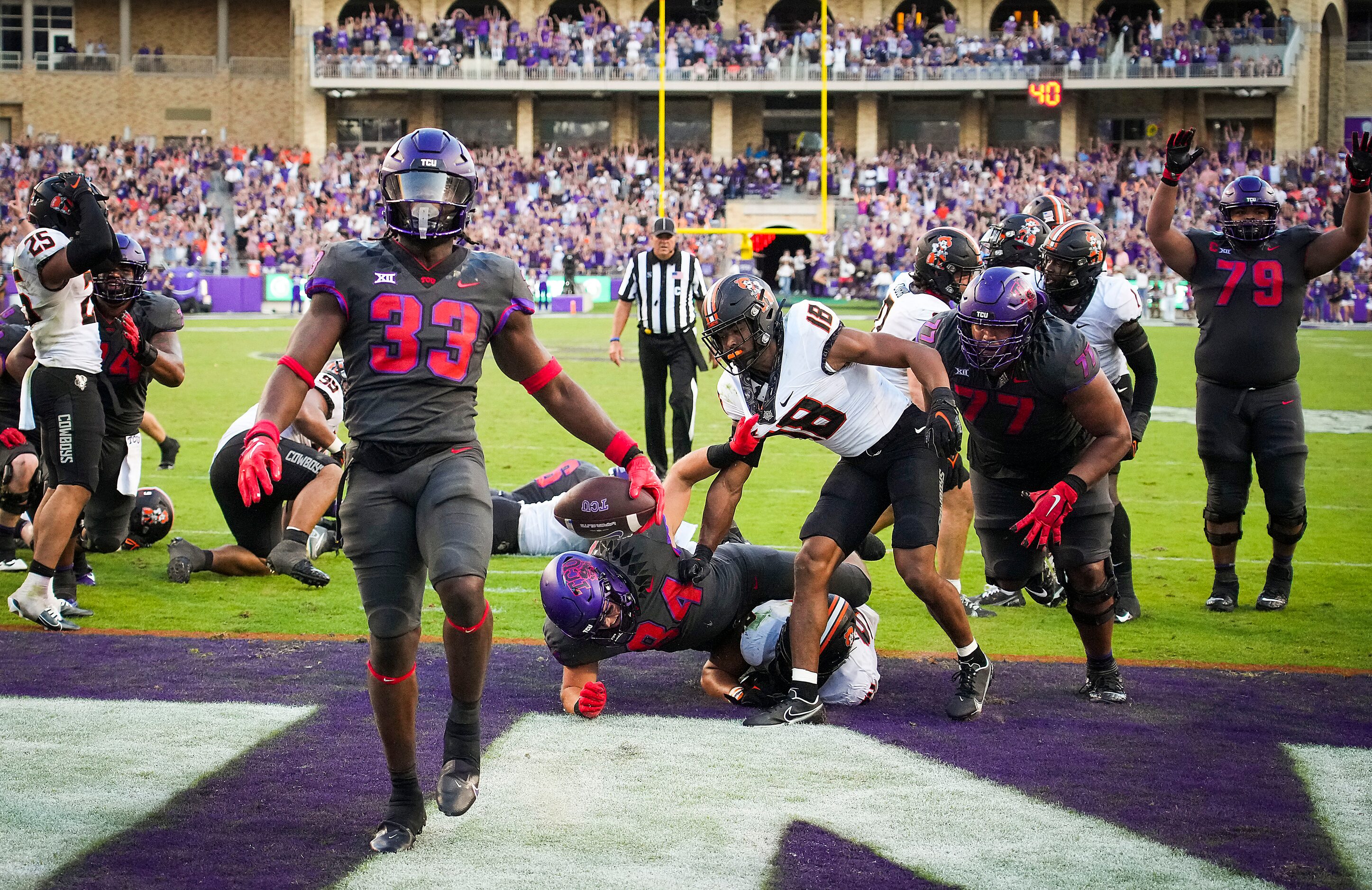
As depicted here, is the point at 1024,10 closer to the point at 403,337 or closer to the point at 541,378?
the point at 541,378

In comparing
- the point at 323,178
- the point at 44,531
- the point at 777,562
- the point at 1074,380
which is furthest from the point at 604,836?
the point at 323,178

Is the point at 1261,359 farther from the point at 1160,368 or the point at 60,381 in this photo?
the point at 1160,368

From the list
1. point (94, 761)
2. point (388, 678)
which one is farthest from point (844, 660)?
point (94, 761)

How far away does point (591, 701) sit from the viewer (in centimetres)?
470

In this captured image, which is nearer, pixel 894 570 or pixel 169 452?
pixel 894 570

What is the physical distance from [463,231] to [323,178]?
1475 inches

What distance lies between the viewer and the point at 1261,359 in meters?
6.46

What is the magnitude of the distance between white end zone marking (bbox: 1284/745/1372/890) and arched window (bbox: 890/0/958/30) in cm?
4262

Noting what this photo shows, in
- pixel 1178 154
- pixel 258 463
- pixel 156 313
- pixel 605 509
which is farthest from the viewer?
pixel 156 313

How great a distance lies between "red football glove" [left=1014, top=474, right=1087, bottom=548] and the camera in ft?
15.1

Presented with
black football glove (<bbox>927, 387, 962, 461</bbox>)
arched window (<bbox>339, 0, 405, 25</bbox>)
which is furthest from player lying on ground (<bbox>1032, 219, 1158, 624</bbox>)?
arched window (<bbox>339, 0, 405, 25</bbox>)

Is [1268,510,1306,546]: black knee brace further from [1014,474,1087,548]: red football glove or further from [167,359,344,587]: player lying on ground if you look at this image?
[167,359,344,587]: player lying on ground

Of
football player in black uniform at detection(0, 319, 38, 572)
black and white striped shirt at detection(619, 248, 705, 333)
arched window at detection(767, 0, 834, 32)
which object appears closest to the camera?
football player in black uniform at detection(0, 319, 38, 572)

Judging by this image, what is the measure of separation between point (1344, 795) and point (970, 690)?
127 cm
